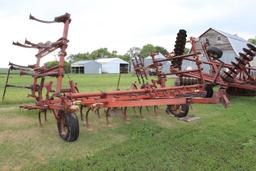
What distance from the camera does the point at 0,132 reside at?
525cm

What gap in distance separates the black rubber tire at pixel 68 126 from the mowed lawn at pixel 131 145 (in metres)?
0.11

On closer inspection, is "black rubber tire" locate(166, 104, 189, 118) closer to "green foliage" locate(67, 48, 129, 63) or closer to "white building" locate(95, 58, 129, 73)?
"white building" locate(95, 58, 129, 73)

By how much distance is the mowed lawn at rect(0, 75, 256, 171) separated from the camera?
4.00m

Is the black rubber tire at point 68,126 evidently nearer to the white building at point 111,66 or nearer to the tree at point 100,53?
the white building at point 111,66

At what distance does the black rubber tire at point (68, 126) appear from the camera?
467 cm

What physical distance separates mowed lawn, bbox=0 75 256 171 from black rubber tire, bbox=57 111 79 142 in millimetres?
112

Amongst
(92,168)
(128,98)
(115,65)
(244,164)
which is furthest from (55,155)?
(115,65)

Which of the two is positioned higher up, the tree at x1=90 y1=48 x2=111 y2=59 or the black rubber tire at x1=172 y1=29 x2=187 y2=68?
the tree at x1=90 y1=48 x2=111 y2=59

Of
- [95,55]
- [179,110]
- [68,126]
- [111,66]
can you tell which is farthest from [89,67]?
[68,126]

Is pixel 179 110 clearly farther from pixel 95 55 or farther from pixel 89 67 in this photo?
pixel 95 55

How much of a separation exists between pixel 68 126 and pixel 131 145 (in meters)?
1.05

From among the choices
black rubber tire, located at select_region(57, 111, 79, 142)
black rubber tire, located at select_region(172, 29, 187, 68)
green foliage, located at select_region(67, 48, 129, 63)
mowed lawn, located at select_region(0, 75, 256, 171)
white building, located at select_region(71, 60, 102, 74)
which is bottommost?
mowed lawn, located at select_region(0, 75, 256, 171)

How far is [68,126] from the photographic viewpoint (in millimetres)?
4719

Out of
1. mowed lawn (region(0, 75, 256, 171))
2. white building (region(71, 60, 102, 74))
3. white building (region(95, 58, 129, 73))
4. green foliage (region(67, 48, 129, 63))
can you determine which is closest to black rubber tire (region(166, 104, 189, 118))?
mowed lawn (region(0, 75, 256, 171))
